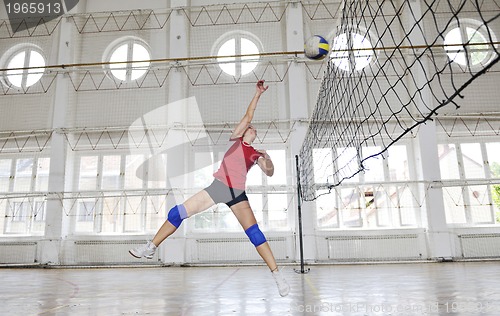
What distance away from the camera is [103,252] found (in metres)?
11.1

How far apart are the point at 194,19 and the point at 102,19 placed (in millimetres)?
3172

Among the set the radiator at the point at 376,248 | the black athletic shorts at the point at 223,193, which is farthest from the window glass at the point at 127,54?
the black athletic shorts at the point at 223,193

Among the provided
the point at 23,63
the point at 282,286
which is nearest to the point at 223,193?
the point at 282,286

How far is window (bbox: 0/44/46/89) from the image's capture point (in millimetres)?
12508

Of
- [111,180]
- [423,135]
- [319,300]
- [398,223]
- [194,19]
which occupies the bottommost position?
[319,300]

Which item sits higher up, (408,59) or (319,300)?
(408,59)

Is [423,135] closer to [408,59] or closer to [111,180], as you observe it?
[408,59]

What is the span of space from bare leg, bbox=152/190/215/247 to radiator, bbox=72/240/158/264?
820cm

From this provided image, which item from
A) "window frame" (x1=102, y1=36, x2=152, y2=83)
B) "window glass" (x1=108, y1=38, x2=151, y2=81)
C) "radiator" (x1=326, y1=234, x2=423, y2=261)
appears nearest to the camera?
"radiator" (x1=326, y1=234, x2=423, y2=261)

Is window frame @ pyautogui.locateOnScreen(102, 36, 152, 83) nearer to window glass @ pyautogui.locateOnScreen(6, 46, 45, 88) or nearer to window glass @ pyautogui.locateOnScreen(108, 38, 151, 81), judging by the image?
window glass @ pyautogui.locateOnScreen(108, 38, 151, 81)

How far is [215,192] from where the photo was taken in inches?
130

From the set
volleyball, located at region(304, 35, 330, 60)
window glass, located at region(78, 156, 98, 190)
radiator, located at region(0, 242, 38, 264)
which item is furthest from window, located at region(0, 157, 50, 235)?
volleyball, located at region(304, 35, 330, 60)

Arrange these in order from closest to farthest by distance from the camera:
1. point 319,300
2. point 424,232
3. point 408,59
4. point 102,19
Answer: point 319,300 < point 424,232 < point 408,59 < point 102,19

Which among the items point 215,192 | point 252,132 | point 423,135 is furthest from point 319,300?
point 423,135
